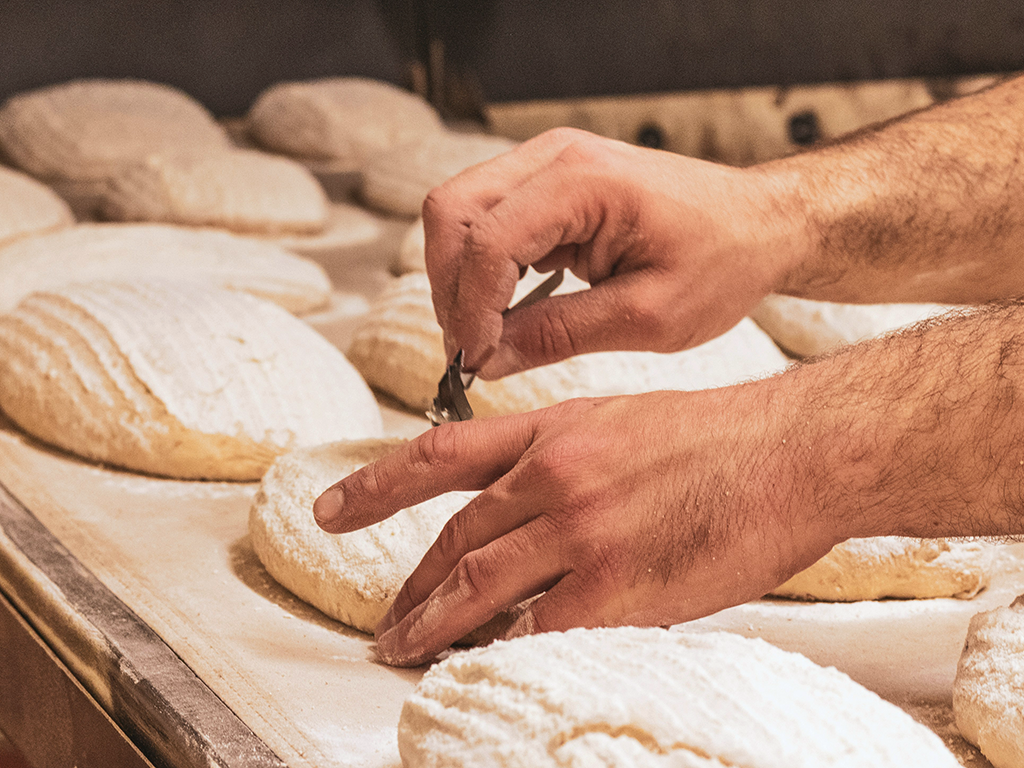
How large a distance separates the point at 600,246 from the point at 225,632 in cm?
65

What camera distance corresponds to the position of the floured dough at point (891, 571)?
1211 mm

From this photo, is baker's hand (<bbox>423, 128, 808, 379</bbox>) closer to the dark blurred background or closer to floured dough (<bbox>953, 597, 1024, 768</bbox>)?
floured dough (<bbox>953, 597, 1024, 768</bbox>)

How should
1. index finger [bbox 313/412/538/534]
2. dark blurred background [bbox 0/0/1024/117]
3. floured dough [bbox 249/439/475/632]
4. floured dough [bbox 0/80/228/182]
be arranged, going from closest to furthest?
1. index finger [bbox 313/412/538/534]
2. floured dough [bbox 249/439/475/632]
3. dark blurred background [bbox 0/0/1024/117]
4. floured dough [bbox 0/80/228/182]

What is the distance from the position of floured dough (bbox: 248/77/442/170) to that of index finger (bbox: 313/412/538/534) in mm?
2698

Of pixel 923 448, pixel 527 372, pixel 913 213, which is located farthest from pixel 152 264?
pixel 923 448

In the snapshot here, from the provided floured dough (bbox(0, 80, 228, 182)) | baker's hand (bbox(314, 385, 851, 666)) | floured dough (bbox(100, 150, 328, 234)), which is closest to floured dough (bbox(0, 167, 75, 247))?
floured dough (bbox(100, 150, 328, 234))

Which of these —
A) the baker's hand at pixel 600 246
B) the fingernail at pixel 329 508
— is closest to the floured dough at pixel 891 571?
the baker's hand at pixel 600 246

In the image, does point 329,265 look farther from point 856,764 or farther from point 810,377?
point 856,764

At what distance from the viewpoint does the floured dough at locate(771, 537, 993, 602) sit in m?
1.21

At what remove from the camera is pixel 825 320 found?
197 cm

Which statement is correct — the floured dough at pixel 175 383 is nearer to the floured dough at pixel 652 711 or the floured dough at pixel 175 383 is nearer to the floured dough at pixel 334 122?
the floured dough at pixel 652 711

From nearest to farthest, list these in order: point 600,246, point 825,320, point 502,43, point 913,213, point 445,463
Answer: point 445,463 < point 600,246 < point 913,213 < point 825,320 < point 502,43

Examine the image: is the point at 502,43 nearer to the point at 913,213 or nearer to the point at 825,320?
the point at 825,320

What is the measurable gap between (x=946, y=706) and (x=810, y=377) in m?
0.35
